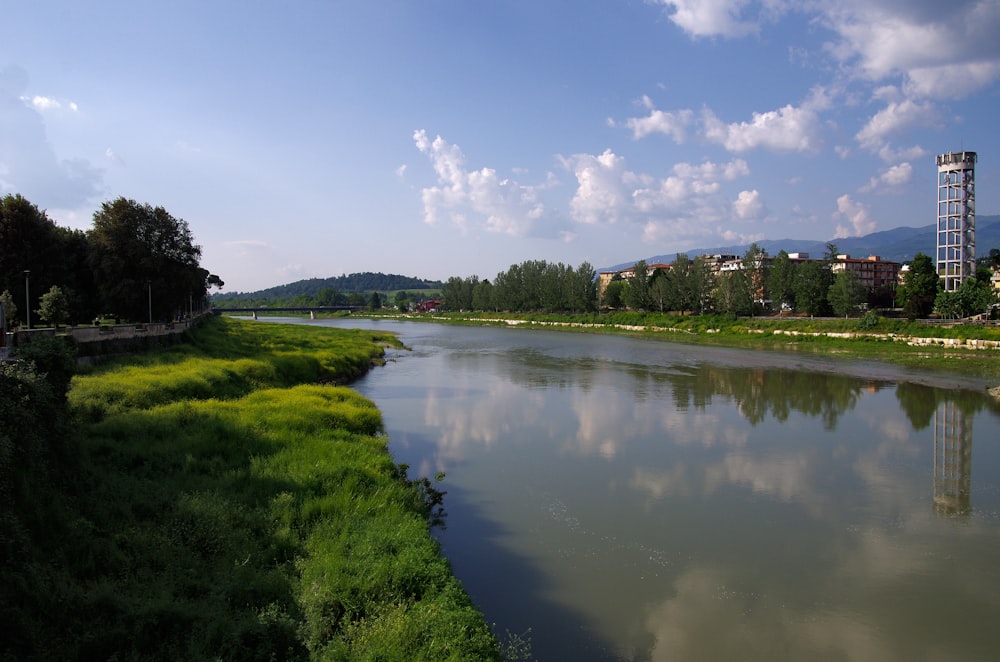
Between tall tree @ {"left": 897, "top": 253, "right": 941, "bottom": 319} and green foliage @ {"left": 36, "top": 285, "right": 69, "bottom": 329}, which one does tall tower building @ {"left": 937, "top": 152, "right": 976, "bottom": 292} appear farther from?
green foliage @ {"left": 36, "top": 285, "right": 69, "bottom": 329}

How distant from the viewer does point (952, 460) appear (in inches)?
626

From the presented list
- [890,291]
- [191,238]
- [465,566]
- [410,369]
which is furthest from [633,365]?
[890,291]

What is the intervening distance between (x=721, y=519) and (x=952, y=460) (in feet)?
28.5

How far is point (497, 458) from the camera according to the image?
1573cm

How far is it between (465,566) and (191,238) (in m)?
30.2

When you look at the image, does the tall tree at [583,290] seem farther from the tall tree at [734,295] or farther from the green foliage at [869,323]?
the green foliage at [869,323]

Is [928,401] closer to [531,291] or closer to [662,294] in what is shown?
[662,294]

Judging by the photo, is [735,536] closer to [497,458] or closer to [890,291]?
[497,458]

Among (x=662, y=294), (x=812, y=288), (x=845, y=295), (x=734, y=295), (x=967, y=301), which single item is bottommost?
(x=967, y=301)

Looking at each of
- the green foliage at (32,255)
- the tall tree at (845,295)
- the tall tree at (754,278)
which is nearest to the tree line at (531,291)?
the tall tree at (754,278)

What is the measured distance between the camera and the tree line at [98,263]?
2686cm

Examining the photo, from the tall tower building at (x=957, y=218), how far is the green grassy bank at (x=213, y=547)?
267ft

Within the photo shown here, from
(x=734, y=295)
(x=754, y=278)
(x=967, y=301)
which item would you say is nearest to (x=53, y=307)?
(x=734, y=295)

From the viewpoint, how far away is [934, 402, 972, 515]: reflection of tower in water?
41.5ft
